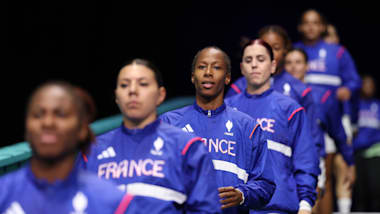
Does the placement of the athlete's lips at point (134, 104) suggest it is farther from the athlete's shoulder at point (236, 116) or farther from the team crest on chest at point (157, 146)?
the athlete's shoulder at point (236, 116)

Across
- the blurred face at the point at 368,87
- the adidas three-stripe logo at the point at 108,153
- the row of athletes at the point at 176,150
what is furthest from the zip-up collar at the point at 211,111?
the blurred face at the point at 368,87

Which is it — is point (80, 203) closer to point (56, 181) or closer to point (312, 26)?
point (56, 181)

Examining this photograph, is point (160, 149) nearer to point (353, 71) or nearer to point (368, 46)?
point (353, 71)

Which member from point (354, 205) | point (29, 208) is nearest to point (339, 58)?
point (354, 205)

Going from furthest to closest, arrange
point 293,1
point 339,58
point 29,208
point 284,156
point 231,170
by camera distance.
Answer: point 293,1
point 339,58
point 284,156
point 231,170
point 29,208

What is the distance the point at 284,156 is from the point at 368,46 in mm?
6802

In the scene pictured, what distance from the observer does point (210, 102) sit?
14.4ft

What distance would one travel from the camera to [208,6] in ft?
36.4

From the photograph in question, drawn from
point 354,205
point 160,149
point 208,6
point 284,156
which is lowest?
point 354,205

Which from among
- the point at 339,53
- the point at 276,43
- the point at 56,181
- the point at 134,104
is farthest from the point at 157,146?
the point at 339,53

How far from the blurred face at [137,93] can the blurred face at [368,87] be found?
7.73m

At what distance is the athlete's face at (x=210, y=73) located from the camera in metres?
4.38

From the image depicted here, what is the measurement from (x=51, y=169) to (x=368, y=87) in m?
8.61

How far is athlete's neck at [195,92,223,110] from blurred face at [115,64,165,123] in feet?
2.68
